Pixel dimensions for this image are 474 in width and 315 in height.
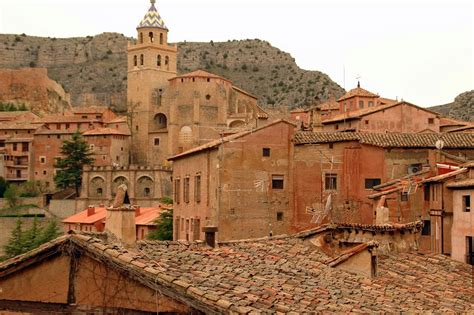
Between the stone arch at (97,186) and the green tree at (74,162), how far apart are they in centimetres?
261

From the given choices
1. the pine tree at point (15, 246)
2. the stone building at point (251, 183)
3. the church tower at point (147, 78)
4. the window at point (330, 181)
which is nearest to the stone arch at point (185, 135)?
the church tower at point (147, 78)

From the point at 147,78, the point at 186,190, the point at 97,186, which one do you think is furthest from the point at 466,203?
the point at 147,78

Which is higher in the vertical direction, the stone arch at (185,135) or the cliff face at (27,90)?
the cliff face at (27,90)

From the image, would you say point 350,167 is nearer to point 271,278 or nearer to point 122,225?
point 271,278

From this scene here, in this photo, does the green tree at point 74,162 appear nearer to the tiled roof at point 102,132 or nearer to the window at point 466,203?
the tiled roof at point 102,132

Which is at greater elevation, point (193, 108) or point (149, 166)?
point (193, 108)

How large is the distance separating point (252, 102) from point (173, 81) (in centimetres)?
874

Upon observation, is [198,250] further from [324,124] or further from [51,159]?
[51,159]

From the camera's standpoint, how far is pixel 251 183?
36.9 metres

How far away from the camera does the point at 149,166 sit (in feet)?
279

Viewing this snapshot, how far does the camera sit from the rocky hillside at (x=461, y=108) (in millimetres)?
80312

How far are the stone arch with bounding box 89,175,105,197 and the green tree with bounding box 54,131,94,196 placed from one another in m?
2.61

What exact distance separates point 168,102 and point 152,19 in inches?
521

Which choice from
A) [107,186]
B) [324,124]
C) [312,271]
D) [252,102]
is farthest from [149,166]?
[312,271]
